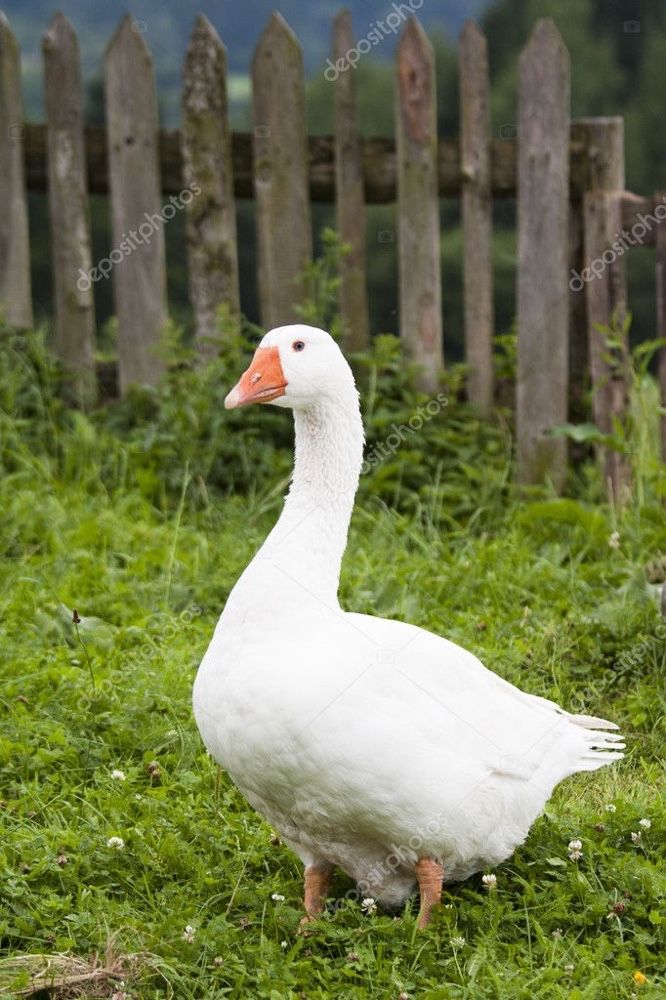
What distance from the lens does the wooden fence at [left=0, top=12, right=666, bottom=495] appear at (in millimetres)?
6652

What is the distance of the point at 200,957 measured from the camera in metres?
3.07

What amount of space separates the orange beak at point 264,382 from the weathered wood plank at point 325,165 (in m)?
3.90

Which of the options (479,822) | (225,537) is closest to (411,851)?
(479,822)

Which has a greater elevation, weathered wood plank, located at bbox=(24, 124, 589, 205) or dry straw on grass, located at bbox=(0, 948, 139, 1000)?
weathered wood plank, located at bbox=(24, 124, 589, 205)

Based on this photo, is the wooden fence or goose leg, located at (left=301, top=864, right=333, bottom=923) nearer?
goose leg, located at (left=301, top=864, right=333, bottom=923)

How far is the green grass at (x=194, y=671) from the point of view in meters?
3.13

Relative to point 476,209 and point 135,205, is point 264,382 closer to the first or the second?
point 476,209

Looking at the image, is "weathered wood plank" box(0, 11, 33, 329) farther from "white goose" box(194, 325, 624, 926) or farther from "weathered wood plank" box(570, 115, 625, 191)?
"white goose" box(194, 325, 624, 926)

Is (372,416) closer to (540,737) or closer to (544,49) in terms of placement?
(544,49)

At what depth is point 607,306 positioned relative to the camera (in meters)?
6.60

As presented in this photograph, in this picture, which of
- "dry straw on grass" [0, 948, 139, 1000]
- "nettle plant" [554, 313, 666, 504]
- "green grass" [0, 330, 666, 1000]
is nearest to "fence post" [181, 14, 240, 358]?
"green grass" [0, 330, 666, 1000]

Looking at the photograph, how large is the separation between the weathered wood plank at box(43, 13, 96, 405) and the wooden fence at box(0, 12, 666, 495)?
1 cm

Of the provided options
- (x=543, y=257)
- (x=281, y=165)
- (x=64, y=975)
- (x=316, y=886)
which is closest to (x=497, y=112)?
(x=281, y=165)

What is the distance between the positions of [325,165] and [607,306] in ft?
6.00
